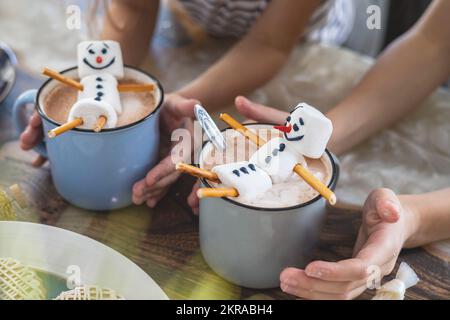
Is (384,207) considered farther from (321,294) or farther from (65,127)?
(65,127)

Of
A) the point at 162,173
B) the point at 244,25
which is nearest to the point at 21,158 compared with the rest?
the point at 162,173

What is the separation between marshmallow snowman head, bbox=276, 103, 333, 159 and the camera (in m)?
0.53

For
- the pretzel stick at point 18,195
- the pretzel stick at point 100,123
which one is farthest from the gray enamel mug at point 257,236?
the pretzel stick at point 18,195

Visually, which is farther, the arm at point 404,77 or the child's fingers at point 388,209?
the arm at point 404,77

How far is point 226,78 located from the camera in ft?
2.89

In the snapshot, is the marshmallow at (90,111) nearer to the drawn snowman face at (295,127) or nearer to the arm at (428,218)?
the drawn snowman face at (295,127)

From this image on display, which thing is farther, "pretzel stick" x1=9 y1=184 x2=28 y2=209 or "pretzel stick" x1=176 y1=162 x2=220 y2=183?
"pretzel stick" x1=9 y1=184 x2=28 y2=209

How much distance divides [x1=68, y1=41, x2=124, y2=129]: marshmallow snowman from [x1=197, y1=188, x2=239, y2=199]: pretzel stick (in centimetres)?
17

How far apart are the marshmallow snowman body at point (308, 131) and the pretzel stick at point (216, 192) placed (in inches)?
3.0

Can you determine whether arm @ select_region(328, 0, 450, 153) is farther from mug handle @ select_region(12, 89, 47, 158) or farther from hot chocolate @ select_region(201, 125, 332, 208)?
mug handle @ select_region(12, 89, 47, 158)

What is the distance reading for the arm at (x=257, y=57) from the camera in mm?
856

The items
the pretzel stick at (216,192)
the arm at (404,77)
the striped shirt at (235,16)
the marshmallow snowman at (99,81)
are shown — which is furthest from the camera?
the striped shirt at (235,16)

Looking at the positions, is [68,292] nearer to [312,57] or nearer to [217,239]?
[217,239]

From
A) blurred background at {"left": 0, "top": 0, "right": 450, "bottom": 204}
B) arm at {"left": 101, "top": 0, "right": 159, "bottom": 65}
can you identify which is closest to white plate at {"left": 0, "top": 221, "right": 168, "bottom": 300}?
blurred background at {"left": 0, "top": 0, "right": 450, "bottom": 204}
